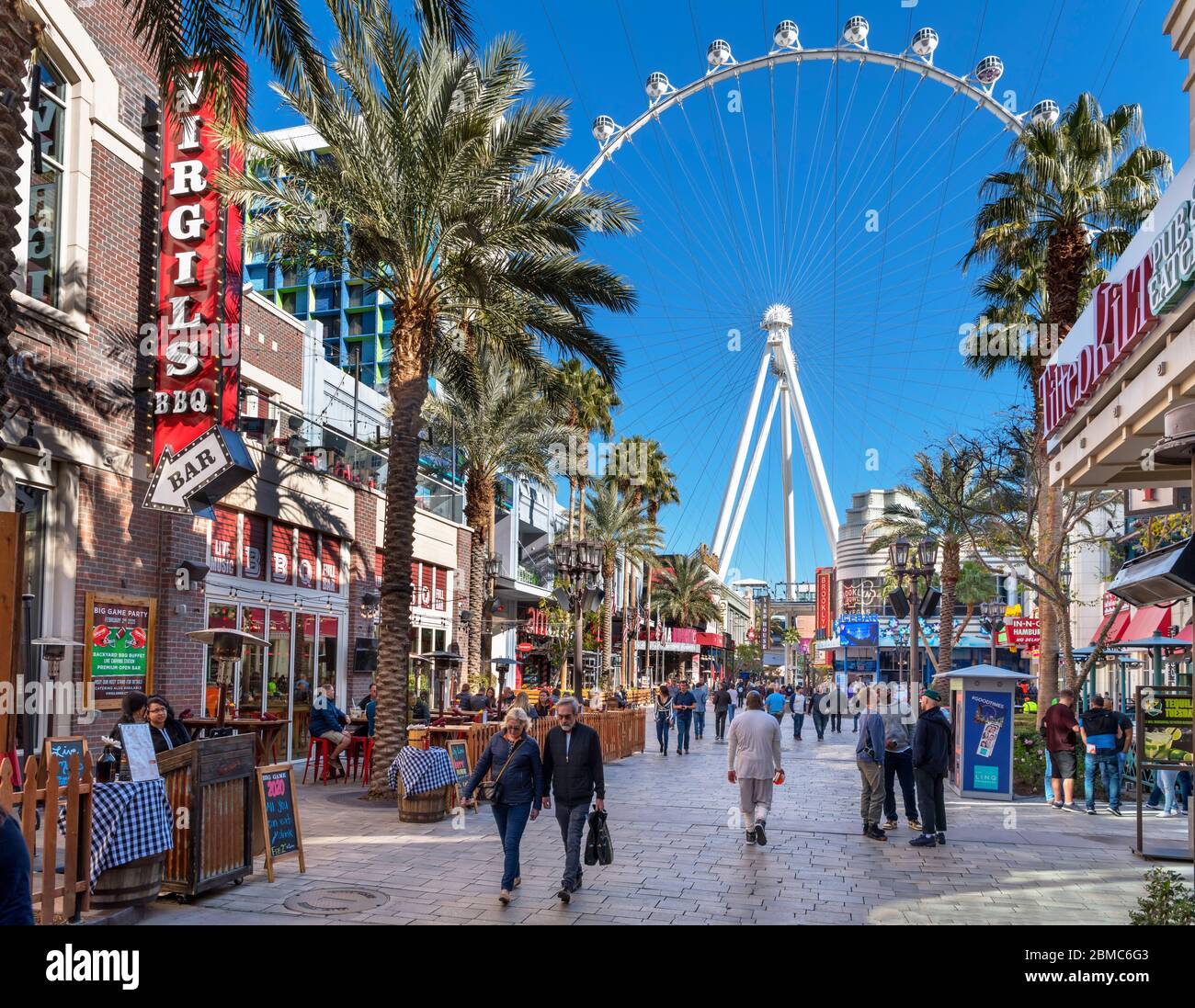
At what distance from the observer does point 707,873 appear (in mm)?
10375

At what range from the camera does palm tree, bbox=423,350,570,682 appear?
1172 inches

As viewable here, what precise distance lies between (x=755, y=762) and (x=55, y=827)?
24.8ft

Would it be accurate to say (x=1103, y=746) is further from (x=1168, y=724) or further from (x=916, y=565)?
(x=916, y=565)

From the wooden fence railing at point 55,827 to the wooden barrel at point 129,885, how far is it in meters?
0.10

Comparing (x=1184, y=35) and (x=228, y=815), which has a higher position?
(x=1184, y=35)

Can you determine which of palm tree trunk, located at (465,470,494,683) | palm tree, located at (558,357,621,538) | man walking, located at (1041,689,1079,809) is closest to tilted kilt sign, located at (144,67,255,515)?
man walking, located at (1041,689,1079,809)

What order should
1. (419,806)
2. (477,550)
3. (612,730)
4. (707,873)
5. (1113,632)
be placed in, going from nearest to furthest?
(707,873) → (419,806) → (612,730) → (477,550) → (1113,632)

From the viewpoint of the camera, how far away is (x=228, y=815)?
29.4ft

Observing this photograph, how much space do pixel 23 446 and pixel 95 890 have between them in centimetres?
675

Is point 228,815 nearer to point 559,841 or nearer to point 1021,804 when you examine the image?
point 559,841

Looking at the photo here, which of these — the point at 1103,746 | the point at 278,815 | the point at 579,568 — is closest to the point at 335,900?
the point at 278,815

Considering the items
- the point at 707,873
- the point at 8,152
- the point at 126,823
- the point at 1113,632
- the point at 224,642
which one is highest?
the point at 8,152
